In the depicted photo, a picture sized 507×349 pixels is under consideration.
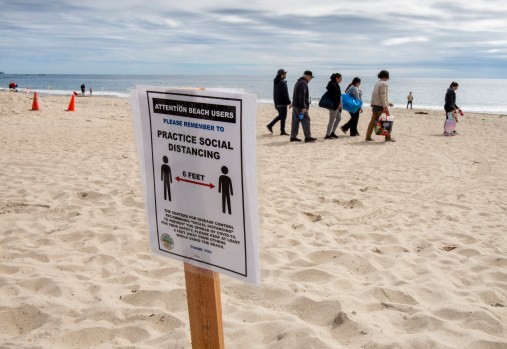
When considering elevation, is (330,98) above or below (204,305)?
above

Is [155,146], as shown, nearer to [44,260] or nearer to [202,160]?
[202,160]

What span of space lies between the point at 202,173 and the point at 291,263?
2368mm

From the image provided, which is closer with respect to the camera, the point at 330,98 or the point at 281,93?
the point at 330,98

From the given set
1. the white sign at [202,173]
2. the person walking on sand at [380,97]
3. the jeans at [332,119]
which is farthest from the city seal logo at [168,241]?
the jeans at [332,119]

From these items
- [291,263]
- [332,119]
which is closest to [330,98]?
[332,119]

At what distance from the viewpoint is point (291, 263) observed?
3814mm

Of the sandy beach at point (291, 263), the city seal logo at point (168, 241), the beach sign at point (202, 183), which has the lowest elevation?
the sandy beach at point (291, 263)

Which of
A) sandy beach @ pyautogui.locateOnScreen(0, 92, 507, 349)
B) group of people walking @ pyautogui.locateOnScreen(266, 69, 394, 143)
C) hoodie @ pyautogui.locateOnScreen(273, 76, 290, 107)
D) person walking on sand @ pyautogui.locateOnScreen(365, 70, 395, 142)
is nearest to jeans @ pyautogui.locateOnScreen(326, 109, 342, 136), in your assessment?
group of people walking @ pyautogui.locateOnScreen(266, 69, 394, 143)

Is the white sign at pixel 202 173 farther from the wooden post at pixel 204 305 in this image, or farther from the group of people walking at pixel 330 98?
the group of people walking at pixel 330 98

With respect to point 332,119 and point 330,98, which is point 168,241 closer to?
point 330,98

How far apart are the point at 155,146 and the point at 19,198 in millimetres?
4482

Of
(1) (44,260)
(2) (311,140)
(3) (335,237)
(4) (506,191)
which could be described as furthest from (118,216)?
(2) (311,140)

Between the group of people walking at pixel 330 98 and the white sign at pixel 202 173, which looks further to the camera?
the group of people walking at pixel 330 98

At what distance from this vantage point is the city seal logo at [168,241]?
5.93ft
